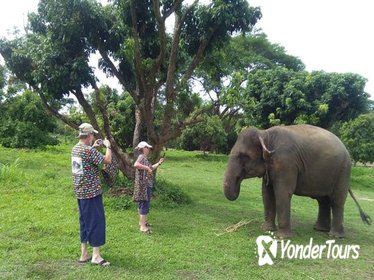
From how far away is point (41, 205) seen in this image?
369 inches

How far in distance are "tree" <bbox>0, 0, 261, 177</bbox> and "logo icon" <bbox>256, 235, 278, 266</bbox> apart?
13.8 ft

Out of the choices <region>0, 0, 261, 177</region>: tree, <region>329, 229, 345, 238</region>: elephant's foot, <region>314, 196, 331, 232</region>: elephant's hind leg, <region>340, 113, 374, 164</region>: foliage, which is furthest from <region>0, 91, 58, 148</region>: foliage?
<region>340, 113, 374, 164</region>: foliage

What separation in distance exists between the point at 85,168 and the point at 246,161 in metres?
3.40

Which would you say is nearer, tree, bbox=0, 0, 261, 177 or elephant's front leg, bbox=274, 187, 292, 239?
elephant's front leg, bbox=274, 187, 292, 239

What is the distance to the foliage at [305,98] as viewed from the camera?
18109 mm

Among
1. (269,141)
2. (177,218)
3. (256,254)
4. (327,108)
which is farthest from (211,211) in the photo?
(327,108)

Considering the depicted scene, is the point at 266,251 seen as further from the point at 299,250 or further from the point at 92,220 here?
the point at 92,220

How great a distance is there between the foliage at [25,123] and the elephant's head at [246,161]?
17215mm

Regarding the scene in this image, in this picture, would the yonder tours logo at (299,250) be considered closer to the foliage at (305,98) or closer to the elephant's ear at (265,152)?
the elephant's ear at (265,152)

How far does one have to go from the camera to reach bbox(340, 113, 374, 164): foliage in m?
25.7

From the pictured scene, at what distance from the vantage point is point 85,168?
Result: 5.76m

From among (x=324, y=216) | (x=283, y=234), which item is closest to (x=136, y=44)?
(x=283, y=234)

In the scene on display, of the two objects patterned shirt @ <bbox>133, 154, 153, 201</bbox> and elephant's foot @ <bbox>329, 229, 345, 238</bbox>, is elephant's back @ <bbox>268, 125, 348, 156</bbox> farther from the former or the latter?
patterned shirt @ <bbox>133, 154, 153, 201</bbox>

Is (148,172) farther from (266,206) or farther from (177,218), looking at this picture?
(266,206)
